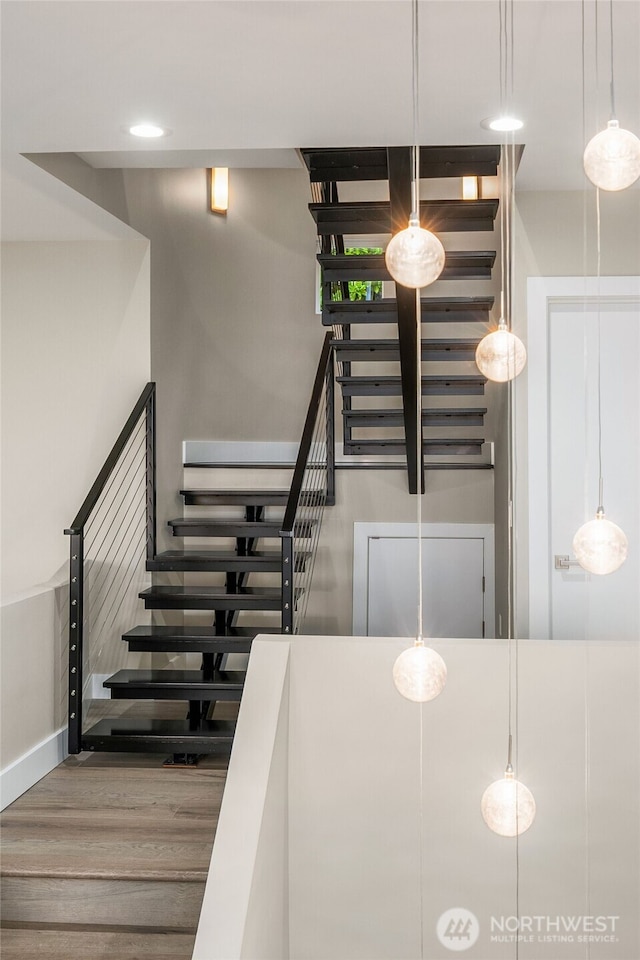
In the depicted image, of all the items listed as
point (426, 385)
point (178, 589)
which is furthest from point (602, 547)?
point (178, 589)

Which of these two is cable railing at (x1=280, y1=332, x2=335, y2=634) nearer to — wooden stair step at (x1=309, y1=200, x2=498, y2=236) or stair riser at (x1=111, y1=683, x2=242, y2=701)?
stair riser at (x1=111, y1=683, x2=242, y2=701)

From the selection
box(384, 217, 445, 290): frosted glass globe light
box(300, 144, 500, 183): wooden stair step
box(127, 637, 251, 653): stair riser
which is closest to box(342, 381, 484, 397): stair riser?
box(300, 144, 500, 183): wooden stair step

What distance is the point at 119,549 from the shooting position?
4.86 metres

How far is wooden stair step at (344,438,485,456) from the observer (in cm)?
493

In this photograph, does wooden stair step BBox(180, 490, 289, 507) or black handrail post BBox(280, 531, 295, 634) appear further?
wooden stair step BBox(180, 490, 289, 507)

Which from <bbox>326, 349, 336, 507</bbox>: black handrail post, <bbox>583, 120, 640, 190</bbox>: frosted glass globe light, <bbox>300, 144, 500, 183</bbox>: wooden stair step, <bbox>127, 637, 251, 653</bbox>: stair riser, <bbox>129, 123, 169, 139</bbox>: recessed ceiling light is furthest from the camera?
<bbox>326, 349, 336, 507</bbox>: black handrail post

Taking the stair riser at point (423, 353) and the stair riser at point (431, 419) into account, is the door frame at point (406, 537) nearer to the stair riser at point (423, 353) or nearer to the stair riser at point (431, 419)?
the stair riser at point (431, 419)

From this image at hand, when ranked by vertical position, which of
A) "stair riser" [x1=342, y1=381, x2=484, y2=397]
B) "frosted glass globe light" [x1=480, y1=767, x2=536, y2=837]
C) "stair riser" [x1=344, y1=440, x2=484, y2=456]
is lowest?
"frosted glass globe light" [x1=480, y1=767, x2=536, y2=837]

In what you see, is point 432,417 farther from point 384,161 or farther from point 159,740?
point 159,740

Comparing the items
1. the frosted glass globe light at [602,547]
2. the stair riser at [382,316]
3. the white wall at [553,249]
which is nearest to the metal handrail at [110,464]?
the stair riser at [382,316]

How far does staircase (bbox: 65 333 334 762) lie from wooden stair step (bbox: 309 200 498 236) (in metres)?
1.04

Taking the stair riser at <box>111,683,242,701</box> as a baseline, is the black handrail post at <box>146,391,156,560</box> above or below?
above

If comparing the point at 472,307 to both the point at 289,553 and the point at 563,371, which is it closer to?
the point at 563,371

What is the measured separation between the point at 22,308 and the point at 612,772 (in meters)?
3.97
